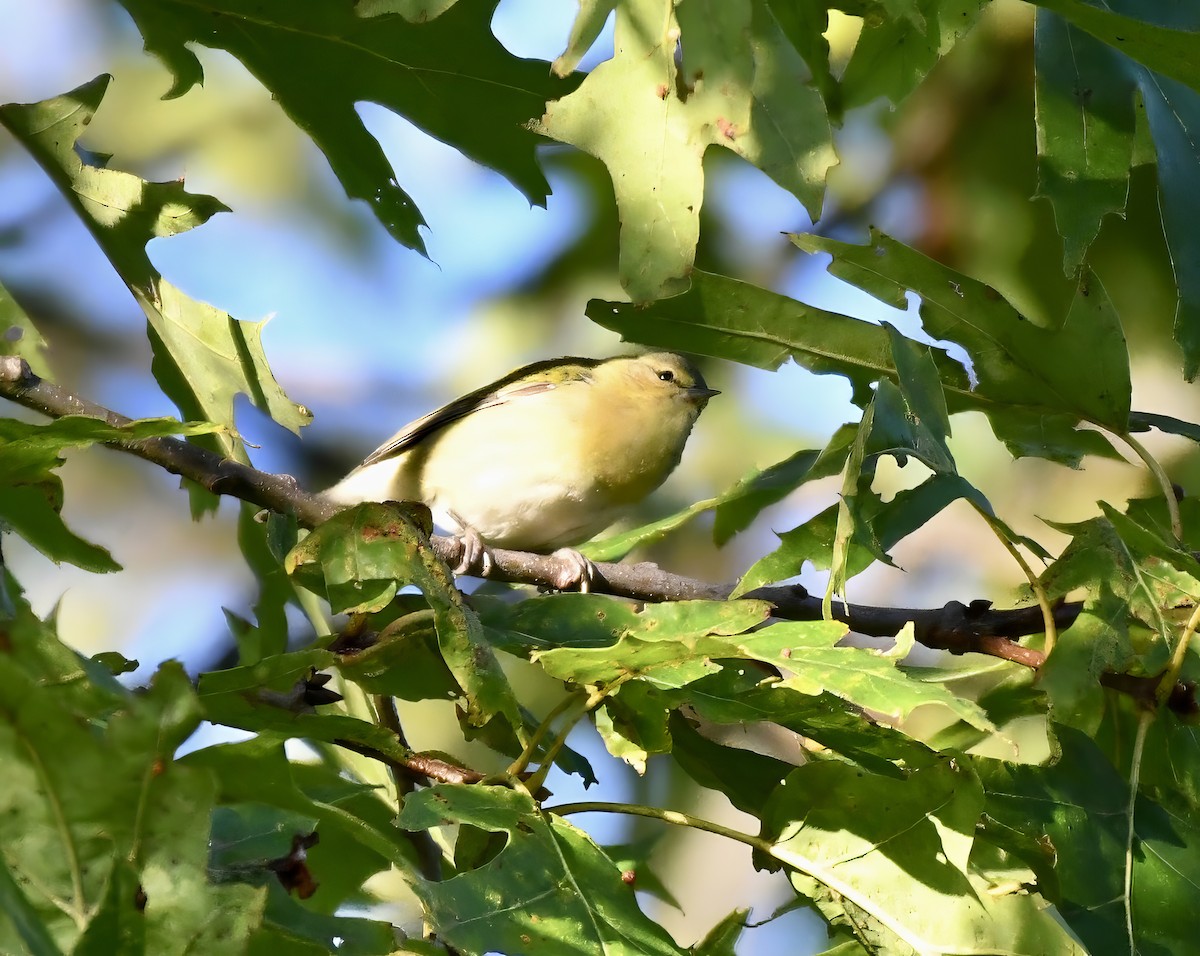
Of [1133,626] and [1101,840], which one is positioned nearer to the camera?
[1101,840]

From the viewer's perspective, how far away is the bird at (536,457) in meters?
5.36

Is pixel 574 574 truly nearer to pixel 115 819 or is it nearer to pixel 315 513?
pixel 315 513

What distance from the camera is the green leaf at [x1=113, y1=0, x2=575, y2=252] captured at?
11.8 ft

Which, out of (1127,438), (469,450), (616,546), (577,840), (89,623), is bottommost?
(89,623)

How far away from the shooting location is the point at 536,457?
5.41 metres

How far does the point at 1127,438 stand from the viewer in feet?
10.4

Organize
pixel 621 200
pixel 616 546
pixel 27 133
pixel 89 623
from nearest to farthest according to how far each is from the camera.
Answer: pixel 621 200 < pixel 27 133 < pixel 616 546 < pixel 89 623

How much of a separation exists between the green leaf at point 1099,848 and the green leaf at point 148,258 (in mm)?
2068

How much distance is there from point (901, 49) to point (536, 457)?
2.57m

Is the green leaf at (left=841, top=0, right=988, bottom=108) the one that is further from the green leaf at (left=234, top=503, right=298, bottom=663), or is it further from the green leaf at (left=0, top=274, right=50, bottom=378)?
the green leaf at (left=0, top=274, right=50, bottom=378)

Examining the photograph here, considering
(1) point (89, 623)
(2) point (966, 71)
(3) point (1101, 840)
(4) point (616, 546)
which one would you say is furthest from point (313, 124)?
(1) point (89, 623)

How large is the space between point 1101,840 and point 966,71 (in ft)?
15.8

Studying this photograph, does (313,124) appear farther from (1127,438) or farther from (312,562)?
(1127,438)

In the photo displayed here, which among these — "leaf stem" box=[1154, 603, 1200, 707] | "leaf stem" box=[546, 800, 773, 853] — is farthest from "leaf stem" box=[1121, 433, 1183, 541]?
"leaf stem" box=[546, 800, 773, 853]
